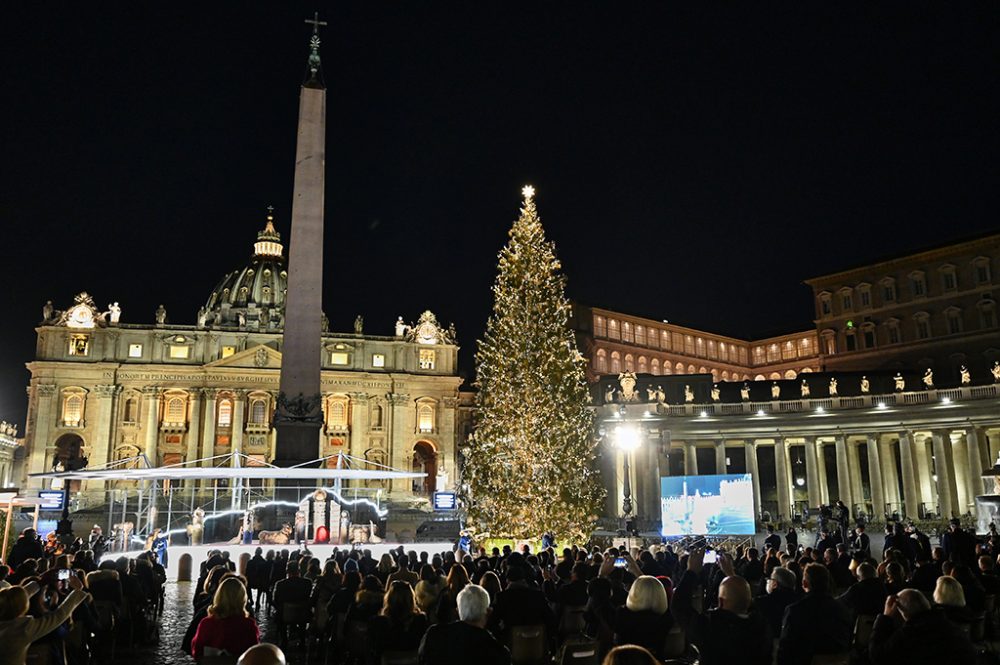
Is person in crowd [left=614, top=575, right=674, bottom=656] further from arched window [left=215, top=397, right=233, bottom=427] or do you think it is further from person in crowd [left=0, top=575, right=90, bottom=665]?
arched window [left=215, top=397, right=233, bottom=427]

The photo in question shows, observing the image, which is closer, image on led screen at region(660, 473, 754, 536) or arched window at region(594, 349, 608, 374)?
image on led screen at region(660, 473, 754, 536)

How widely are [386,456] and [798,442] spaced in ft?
145

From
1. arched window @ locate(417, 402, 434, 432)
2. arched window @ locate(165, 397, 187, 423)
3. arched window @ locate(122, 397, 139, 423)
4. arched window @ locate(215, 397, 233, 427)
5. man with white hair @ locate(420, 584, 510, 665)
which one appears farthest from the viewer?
arched window @ locate(417, 402, 434, 432)

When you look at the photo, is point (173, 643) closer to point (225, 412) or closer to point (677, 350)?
point (225, 412)

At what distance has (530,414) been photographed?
2409cm

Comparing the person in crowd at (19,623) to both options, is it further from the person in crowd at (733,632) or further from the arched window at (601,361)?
the arched window at (601,361)

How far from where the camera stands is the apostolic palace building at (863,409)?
49156 millimetres

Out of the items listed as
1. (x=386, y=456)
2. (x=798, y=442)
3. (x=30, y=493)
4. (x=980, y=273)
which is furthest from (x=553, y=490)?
(x=386, y=456)

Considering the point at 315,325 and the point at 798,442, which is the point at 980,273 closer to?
the point at 798,442

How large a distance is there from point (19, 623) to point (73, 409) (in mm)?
85767

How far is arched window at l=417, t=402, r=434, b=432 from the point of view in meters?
90.0

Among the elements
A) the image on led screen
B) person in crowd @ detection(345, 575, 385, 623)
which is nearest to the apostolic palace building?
the image on led screen

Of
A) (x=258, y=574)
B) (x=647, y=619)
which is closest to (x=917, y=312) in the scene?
(x=258, y=574)

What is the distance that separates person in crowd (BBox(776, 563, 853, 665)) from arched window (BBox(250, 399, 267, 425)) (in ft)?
275
